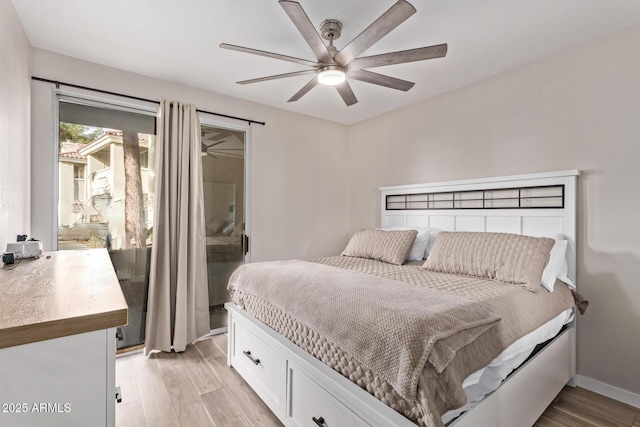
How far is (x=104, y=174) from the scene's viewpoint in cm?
282

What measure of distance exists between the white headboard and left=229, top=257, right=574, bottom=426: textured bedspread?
0.58 m

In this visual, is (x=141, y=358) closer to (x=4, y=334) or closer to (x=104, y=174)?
(x=104, y=174)

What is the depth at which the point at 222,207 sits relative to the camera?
3438 mm

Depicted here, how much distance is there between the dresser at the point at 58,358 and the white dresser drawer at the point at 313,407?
101 cm

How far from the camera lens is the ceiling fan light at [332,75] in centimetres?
203

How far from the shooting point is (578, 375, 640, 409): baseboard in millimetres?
2158

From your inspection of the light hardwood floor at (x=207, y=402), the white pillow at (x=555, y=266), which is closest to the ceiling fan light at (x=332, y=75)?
the white pillow at (x=555, y=266)

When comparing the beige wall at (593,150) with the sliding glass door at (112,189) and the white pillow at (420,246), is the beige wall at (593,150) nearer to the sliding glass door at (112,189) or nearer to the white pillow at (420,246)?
the white pillow at (420,246)

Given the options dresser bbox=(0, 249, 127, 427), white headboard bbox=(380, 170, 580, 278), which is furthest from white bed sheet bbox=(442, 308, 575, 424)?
dresser bbox=(0, 249, 127, 427)

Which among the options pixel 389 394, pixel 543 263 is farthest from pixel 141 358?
pixel 543 263

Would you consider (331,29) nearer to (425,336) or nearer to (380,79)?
(380,79)

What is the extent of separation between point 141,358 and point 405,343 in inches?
101

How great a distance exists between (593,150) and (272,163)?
9.62 ft

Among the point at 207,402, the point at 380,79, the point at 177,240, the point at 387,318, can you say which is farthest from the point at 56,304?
the point at 177,240
